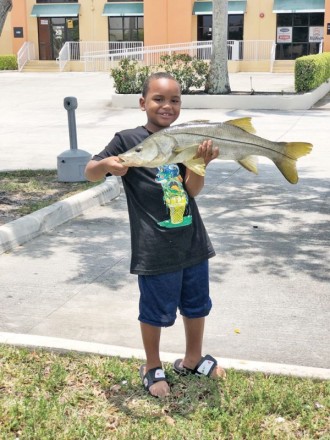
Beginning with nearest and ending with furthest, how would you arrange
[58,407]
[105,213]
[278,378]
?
[58,407] < [278,378] < [105,213]

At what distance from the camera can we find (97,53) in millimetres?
38000

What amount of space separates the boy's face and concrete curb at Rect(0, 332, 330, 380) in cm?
137

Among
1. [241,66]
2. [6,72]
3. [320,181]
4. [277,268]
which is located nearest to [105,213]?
[277,268]

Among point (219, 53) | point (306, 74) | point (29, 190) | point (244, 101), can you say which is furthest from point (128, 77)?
point (29, 190)

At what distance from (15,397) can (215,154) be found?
160 cm

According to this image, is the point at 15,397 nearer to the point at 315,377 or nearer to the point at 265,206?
the point at 315,377

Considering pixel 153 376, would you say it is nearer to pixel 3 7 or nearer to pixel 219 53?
pixel 3 7

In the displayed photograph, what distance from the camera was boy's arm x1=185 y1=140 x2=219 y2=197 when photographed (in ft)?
9.66

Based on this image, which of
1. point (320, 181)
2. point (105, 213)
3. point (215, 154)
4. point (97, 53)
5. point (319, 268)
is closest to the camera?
point (215, 154)

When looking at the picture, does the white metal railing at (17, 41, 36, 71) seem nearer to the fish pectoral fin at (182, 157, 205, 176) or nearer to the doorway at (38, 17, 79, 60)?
the doorway at (38, 17, 79, 60)

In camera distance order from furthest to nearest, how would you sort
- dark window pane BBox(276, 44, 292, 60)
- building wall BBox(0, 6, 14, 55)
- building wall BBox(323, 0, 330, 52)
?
building wall BBox(0, 6, 14, 55), dark window pane BBox(276, 44, 292, 60), building wall BBox(323, 0, 330, 52)

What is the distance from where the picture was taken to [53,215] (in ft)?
22.4

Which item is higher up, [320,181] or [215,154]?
[215,154]

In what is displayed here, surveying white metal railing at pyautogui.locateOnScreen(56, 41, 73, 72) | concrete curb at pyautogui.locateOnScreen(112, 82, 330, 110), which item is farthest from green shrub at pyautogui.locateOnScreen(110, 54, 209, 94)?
white metal railing at pyautogui.locateOnScreen(56, 41, 73, 72)
